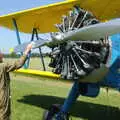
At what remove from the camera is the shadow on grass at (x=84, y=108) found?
9.34m

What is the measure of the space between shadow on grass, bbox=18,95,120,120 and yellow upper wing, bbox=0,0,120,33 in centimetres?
196

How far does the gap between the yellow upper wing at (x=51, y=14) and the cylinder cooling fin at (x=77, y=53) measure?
106cm

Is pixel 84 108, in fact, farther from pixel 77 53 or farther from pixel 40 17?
pixel 77 53

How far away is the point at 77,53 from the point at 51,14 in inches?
138

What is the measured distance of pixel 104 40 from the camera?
6.37 meters

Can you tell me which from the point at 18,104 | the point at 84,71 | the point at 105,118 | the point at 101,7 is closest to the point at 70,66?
the point at 84,71

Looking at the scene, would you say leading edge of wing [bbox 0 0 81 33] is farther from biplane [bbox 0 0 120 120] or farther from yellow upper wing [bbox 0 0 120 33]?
biplane [bbox 0 0 120 120]

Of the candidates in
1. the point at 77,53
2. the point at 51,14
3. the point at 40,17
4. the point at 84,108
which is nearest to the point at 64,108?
the point at 77,53

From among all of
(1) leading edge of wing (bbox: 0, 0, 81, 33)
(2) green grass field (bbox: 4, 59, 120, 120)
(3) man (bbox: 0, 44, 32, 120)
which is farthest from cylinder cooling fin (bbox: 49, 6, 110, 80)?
(2) green grass field (bbox: 4, 59, 120, 120)

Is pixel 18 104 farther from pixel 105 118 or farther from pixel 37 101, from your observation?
pixel 105 118

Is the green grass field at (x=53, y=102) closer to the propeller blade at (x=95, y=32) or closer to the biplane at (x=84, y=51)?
the biplane at (x=84, y=51)

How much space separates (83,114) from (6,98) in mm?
4273

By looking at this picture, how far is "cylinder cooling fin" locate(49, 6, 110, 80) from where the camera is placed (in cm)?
625

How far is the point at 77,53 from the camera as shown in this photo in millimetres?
6262
